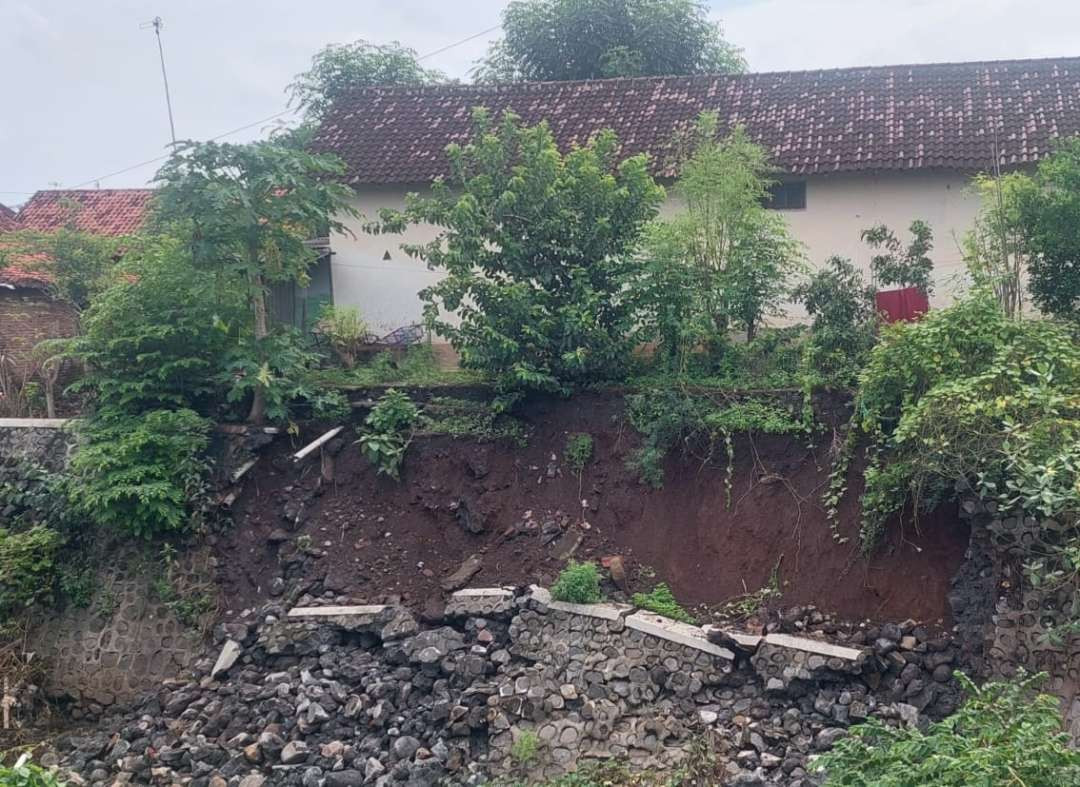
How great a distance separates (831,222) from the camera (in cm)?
1417

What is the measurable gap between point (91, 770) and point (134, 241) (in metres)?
6.38

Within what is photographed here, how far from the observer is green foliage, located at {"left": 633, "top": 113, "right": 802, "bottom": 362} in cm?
1113

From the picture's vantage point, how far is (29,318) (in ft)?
52.0

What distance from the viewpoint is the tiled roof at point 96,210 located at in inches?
759

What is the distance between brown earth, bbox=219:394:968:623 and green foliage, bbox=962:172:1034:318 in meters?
2.28

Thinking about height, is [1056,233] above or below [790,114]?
below

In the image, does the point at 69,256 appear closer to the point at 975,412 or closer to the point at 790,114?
the point at 790,114

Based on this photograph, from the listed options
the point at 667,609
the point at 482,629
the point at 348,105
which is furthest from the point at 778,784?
the point at 348,105

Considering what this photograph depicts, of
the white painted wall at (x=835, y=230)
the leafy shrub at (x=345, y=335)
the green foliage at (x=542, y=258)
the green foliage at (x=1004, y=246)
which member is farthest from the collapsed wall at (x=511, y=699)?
the white painted wall at (x=835, y=230)

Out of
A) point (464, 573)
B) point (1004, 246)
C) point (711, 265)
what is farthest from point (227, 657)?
point (1004, 246)

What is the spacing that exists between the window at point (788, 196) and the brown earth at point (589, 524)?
503cm

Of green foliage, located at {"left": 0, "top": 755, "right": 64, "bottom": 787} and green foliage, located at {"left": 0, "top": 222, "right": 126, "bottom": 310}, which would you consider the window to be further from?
green foliage, located at {"left": 0, "top": 755, "right": 64, "bottom": 787}

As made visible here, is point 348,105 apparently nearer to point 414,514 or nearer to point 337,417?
point 337,417

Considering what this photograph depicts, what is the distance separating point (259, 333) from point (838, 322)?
6821 mm
